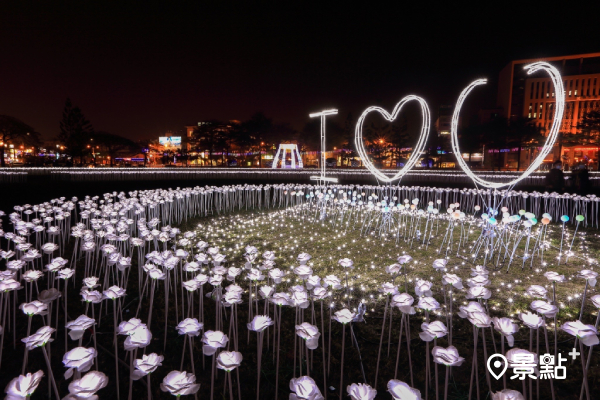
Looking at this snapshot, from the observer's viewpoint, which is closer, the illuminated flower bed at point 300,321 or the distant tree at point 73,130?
the illuminated flower bed at point 300,321

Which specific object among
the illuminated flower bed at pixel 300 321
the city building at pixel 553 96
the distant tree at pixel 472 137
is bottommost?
the illuminated flower bed at pixel 300 321

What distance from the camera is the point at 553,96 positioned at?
53500mm

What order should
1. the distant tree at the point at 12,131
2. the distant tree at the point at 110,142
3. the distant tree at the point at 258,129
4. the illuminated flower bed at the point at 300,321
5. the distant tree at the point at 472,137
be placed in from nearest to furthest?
the illuminated flower bed at the point at 300,321, the distant tree at the point at 472,137, the distant tree at the point at 12,131, the distant tree at the point at 258,129, the distant tree at the point at 110,142

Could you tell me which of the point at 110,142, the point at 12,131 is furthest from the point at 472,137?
the point at 12,131

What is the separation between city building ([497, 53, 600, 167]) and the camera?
1902 inches

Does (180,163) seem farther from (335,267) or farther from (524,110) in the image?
(335,267)

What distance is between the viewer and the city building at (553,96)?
48.3 metres

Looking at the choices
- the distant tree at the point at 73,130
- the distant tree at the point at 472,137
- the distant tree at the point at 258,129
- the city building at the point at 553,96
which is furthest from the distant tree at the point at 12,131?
the city building at the point at 553,96

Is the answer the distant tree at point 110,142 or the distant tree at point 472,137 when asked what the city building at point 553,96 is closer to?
the distant tree at point 472,137

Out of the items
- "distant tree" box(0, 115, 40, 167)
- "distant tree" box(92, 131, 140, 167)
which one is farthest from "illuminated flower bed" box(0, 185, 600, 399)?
"distant tree" box(92, 131, 140, 167)

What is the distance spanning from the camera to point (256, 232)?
979 cm

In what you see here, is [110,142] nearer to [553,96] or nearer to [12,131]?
[12,131]

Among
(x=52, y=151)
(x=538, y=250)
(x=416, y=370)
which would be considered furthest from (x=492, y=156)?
(x=52, y=151)

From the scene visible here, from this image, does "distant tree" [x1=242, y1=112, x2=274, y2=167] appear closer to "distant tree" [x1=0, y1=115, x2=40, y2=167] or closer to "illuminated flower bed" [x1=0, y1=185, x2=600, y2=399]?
"distant tree" [x1=0, y1=115, x2=40, y2=167]
